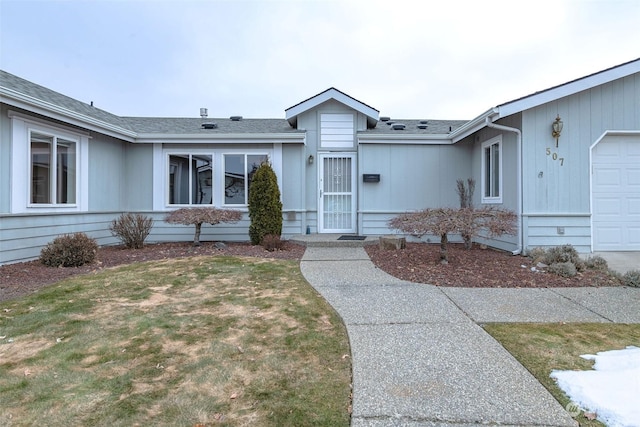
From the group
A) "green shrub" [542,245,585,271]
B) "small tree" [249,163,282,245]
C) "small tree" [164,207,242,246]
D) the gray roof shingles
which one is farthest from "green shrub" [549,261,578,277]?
"small tree" [164,207,242,246]

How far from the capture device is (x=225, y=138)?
9531 millimetres

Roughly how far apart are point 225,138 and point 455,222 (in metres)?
6.40

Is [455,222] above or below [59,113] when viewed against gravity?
below

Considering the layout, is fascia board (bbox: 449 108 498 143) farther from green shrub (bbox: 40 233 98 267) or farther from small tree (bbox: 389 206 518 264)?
green shrub (bbox: 40 233 98 267)

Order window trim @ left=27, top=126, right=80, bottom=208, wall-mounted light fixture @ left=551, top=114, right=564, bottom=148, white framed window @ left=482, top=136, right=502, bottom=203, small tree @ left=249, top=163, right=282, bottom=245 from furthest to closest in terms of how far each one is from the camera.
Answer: small tree @ left=249, top=163, right=282, bottom=245, white framed window @ left=482, top=136, right=502, bottom=203, wall-mounted light fixture @ left=551, top=114, right=564, bottom=148, window trim @ left=27, top=126, right=80, bottom=208

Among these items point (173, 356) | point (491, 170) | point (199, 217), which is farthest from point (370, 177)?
point (173, 356)

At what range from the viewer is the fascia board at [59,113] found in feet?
20.1

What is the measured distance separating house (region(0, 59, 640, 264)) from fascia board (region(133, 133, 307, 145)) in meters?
0.03

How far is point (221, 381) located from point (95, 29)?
48.1 feet

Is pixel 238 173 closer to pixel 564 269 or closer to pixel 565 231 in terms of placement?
pixel 564 269

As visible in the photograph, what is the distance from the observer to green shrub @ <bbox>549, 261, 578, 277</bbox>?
571 cm

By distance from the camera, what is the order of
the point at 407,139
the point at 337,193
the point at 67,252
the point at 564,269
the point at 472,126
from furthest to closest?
1. the point at 337,193
2. the point at 407,139
3. the point at 472,126
4. the point at 67,252
5. the point at 564,269

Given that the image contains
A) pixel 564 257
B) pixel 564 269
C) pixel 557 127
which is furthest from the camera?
pixel 557 127

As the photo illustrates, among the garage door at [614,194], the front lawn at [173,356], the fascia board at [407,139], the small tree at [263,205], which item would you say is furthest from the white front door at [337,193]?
the garage door at [614,194]
